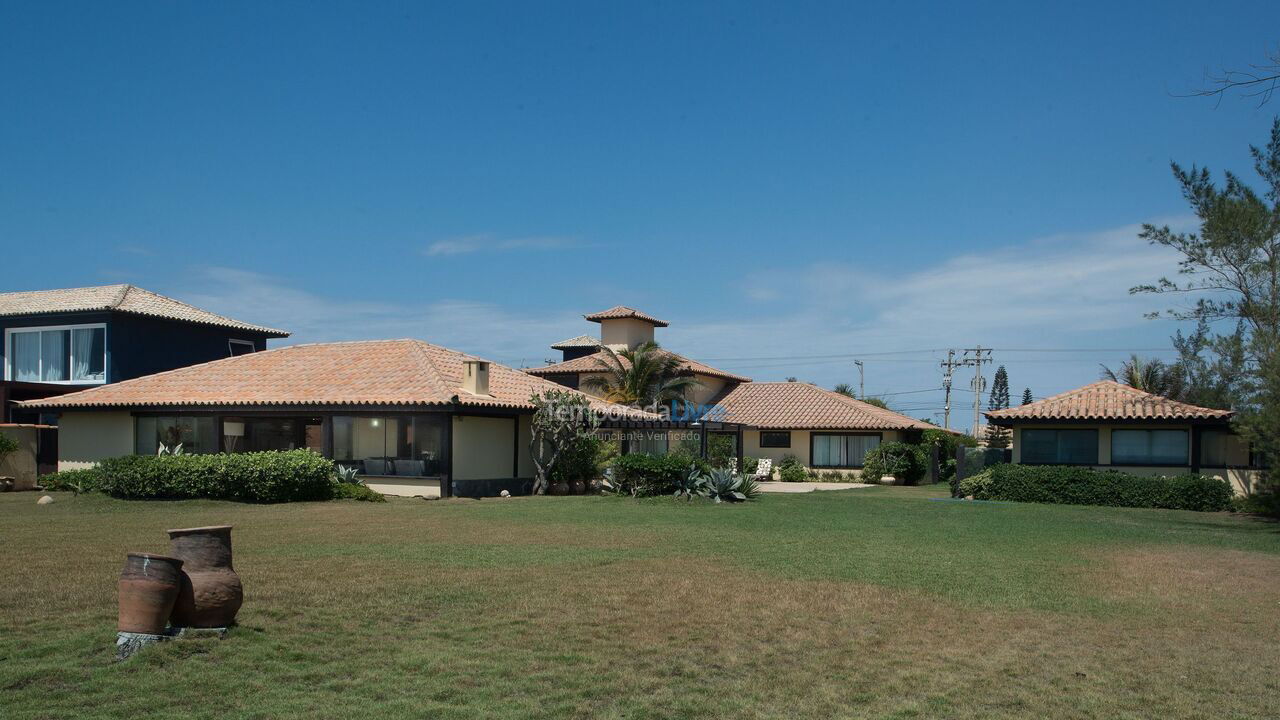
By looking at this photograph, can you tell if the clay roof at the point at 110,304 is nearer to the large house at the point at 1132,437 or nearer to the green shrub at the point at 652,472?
the green shrub at the point at 652,472

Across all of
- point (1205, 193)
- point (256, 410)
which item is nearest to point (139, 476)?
point (256, 410)

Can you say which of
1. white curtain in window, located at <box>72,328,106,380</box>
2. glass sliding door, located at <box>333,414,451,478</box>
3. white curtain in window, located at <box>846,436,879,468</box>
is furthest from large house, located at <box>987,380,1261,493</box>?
white curtain in window, located at <box>72,328,106,380</box>

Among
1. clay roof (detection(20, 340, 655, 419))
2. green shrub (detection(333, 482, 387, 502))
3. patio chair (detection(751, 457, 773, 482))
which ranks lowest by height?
patio chair (detection(751, 457, 773, 482))

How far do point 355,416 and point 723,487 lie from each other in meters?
10.5

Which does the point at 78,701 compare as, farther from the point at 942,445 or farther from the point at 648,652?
the point at 942,445

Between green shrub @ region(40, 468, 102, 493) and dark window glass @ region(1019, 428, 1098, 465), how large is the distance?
25.8 metres

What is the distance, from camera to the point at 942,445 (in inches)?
1804

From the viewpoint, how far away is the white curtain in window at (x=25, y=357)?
37.1 m

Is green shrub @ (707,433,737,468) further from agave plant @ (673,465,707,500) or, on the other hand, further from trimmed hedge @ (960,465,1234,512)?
agave plant @ (673,465,707,500)

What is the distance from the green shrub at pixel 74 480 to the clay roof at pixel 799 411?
2645 centimetres

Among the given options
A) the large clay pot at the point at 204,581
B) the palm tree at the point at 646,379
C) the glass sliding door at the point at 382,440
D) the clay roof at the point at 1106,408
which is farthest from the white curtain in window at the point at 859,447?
the large clay pot at the point at 204,581

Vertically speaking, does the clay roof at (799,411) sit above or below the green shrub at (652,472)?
above

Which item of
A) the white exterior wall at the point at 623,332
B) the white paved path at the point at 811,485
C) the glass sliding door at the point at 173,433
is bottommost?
the white paved path at the point at 811,485

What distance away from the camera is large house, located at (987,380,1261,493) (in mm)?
29078
